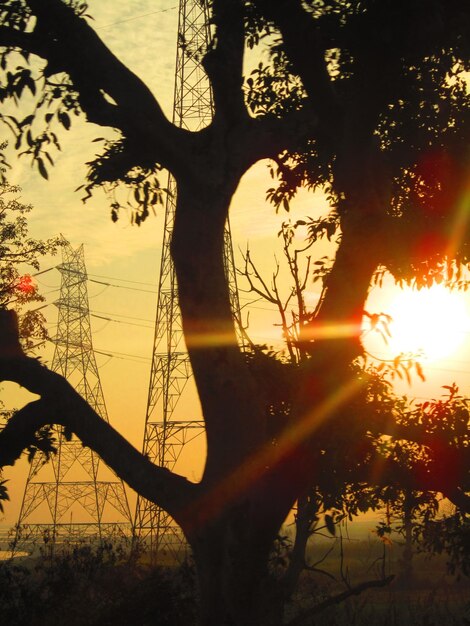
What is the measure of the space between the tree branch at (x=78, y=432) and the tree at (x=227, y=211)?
0.01m

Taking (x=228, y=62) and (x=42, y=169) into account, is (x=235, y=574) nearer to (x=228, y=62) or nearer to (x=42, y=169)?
(x=42, y=169)

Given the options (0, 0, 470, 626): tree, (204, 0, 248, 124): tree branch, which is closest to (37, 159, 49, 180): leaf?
(0, 0, 470, 626): tree

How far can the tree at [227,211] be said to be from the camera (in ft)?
27.7

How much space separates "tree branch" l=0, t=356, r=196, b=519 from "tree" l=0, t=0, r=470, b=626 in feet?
0.05

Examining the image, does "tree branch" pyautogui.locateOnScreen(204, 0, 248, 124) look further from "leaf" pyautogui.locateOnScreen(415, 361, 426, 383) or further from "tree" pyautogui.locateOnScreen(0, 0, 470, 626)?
"leaf" pyautogui.locateOnScreen(415, 361, 426, 383)

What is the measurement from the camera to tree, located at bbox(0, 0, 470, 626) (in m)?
8.43

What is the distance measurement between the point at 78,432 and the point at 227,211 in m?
2.78

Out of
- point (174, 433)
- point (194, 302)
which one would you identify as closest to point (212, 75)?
point (194, 302)

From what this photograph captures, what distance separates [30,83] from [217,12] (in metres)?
2.21

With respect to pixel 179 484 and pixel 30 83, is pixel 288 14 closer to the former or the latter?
pixel 30 83

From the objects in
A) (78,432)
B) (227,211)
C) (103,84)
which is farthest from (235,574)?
(103,84)

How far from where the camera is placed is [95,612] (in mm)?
11742

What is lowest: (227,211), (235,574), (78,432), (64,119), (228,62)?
(235,574)

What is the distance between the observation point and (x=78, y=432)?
9.02m
